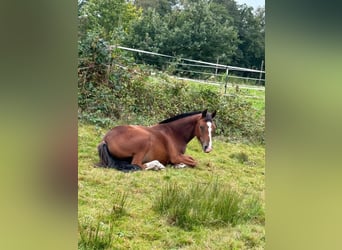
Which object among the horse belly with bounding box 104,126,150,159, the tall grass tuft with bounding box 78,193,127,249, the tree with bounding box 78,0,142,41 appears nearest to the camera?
the tall grass tuft with bounding box 78,193,127,249

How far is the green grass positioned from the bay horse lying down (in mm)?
56

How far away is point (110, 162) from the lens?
2025mm

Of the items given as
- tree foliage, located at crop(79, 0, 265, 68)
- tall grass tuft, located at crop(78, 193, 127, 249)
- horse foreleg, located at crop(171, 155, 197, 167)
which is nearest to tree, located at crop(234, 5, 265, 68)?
tree foliage, located at crop(79, 0, 265, 68)

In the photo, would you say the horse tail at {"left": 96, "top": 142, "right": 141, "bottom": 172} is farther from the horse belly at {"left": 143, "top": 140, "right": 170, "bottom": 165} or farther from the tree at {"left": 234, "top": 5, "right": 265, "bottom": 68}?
the tree at {"left": 234, "top": 5, "right": 265, "bottom": 68}

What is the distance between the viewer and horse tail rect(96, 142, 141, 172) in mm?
2002

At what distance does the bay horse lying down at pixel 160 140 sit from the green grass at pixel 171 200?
2.2 inches

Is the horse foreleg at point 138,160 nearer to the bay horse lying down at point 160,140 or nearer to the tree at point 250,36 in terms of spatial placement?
the bay horse lying down at point 160,140

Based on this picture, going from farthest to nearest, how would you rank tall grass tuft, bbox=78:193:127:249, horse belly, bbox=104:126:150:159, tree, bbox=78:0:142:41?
horse belly, bbox=104:126:150:159, tree, bbox=78:0:142:41, tall grass tuft, bbox=78:193:127:249

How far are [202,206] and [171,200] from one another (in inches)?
6.3

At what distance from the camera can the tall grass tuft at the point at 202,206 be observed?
1.97 meters

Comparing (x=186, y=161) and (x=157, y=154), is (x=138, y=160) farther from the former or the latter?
(x=186, y=161)
